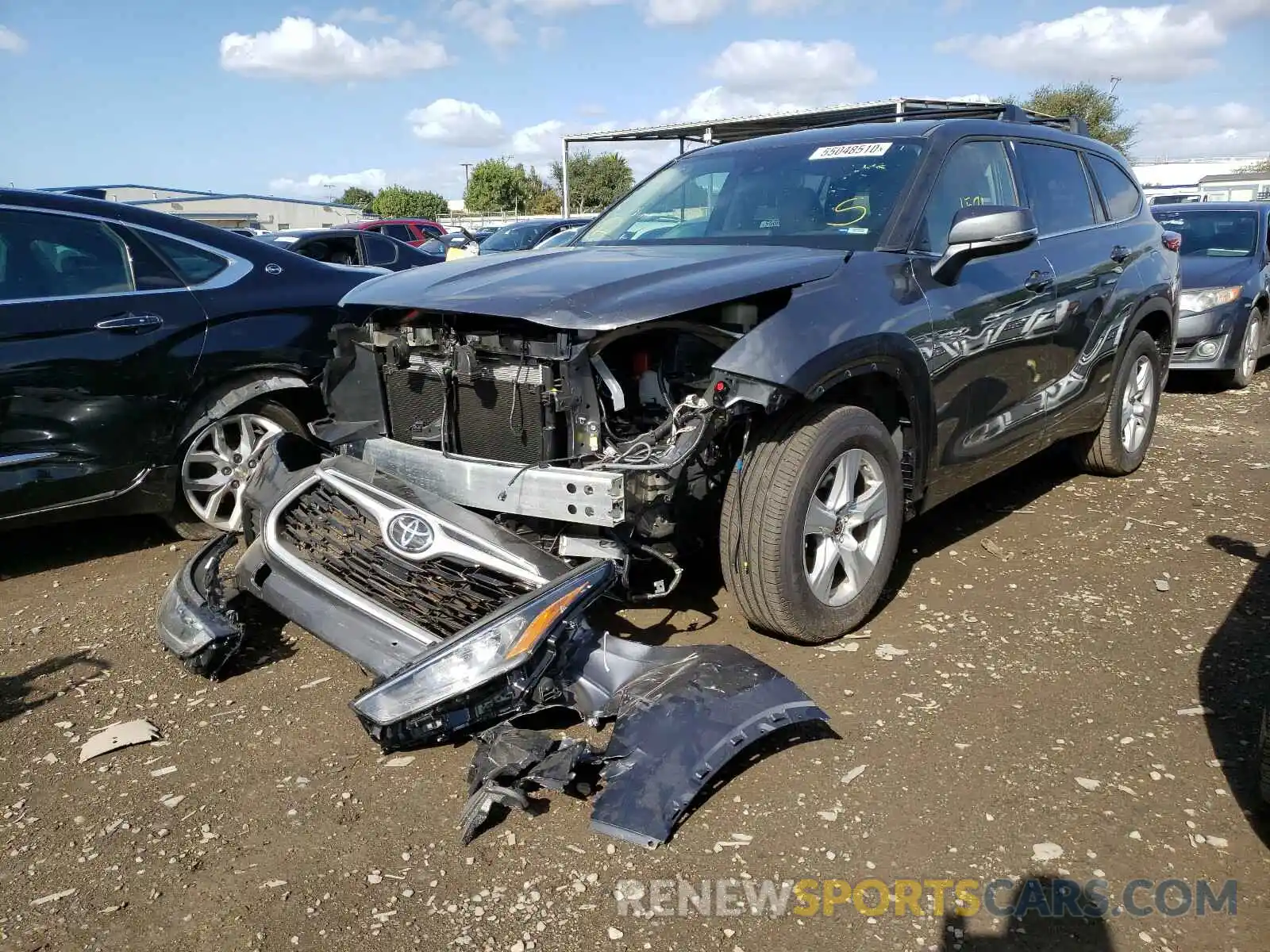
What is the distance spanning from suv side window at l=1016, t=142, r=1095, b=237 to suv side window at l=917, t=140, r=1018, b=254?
0.21 m

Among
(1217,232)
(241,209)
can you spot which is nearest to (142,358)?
(1217,232)

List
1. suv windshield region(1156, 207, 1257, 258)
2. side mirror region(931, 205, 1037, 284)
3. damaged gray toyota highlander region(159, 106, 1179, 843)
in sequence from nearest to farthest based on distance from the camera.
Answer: damaged gray toyota highlander region(159, 106, 1179, 843) → side mirror region(931, 205, 1037, 284) → suv windshield region(1156, 207, 1257, 258)

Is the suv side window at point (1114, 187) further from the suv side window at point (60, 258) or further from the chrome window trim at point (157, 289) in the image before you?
the suv side window at point (60, 258)

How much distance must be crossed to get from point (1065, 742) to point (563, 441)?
182cm

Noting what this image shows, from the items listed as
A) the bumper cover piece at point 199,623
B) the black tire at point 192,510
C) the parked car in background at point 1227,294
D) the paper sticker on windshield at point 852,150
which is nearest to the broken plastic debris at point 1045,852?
the bumper cover piece at point 199,623

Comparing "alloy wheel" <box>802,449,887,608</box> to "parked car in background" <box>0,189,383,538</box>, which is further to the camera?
"parked car in background" <box>0,189,383,538</box>

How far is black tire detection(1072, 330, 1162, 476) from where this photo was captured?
5.43m

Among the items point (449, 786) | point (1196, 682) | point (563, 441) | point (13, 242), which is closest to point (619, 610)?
point (563, 441)

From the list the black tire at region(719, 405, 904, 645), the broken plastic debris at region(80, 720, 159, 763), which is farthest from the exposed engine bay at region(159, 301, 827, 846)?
the broken plastic debris at region(80, 720, 159, 763)

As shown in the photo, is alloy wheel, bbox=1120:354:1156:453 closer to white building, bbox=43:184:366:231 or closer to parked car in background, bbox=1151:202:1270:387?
parked car in background, bbox=1151:202:1270:387

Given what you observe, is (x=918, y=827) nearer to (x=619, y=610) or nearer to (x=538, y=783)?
(x=538, y=783)

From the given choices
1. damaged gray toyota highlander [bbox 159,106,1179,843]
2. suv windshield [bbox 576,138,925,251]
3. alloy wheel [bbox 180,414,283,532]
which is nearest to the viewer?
damaged gray toyota highlander [bbox 159,106,1179,843]

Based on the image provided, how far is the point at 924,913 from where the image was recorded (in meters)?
2.28

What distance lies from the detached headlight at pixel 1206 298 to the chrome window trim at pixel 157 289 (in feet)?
26.5
